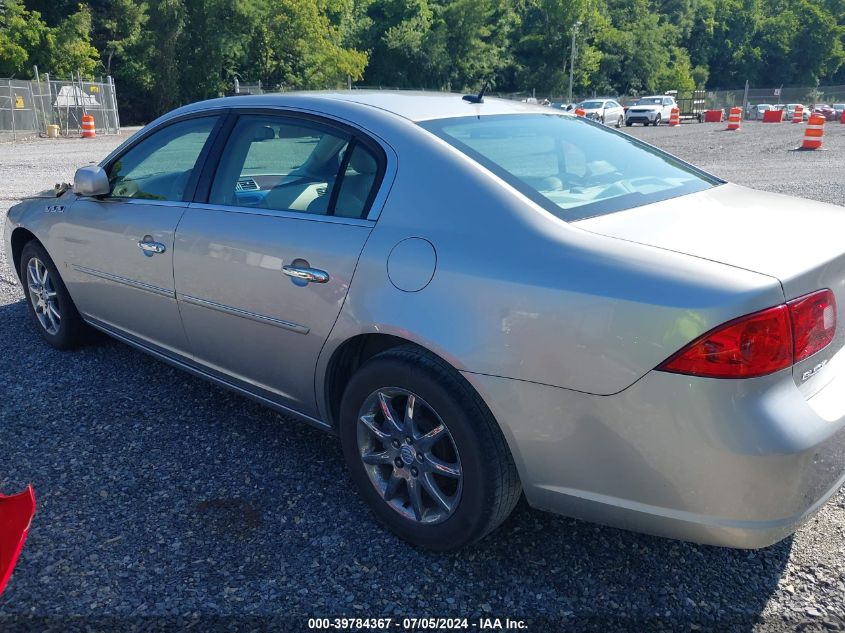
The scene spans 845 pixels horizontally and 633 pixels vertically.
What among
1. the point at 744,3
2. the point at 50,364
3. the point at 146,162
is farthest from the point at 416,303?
the point at 744,3

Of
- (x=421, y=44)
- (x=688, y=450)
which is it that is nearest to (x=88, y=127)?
(x=688, y=450)

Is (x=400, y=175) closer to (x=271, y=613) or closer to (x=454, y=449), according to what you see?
(x=454, y=449)

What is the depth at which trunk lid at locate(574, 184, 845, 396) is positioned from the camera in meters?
2.17

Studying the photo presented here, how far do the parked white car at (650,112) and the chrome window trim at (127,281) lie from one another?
134ft

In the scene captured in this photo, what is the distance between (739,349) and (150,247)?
2.77m

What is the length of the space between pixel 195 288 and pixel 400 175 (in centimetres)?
122

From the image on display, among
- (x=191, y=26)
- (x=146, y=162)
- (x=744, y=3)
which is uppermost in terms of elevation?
(x=744, y=3)

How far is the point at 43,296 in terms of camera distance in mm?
4773

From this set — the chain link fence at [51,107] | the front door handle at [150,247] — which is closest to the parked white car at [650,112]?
the chain link fence at [51,107]

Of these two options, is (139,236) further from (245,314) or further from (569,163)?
(569,163)

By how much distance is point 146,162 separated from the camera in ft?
13.3

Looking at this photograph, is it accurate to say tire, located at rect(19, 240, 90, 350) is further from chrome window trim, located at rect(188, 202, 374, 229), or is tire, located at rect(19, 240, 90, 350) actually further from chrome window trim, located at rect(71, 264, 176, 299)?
chrome window trim, located at rect(188, 202, 374, 229)

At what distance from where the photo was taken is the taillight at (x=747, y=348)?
2.03m

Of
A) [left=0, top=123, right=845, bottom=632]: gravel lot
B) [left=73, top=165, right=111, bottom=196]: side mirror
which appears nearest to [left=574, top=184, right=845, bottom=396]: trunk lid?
[left=0, top=123, right=845, bottom=632]: gravel lot
